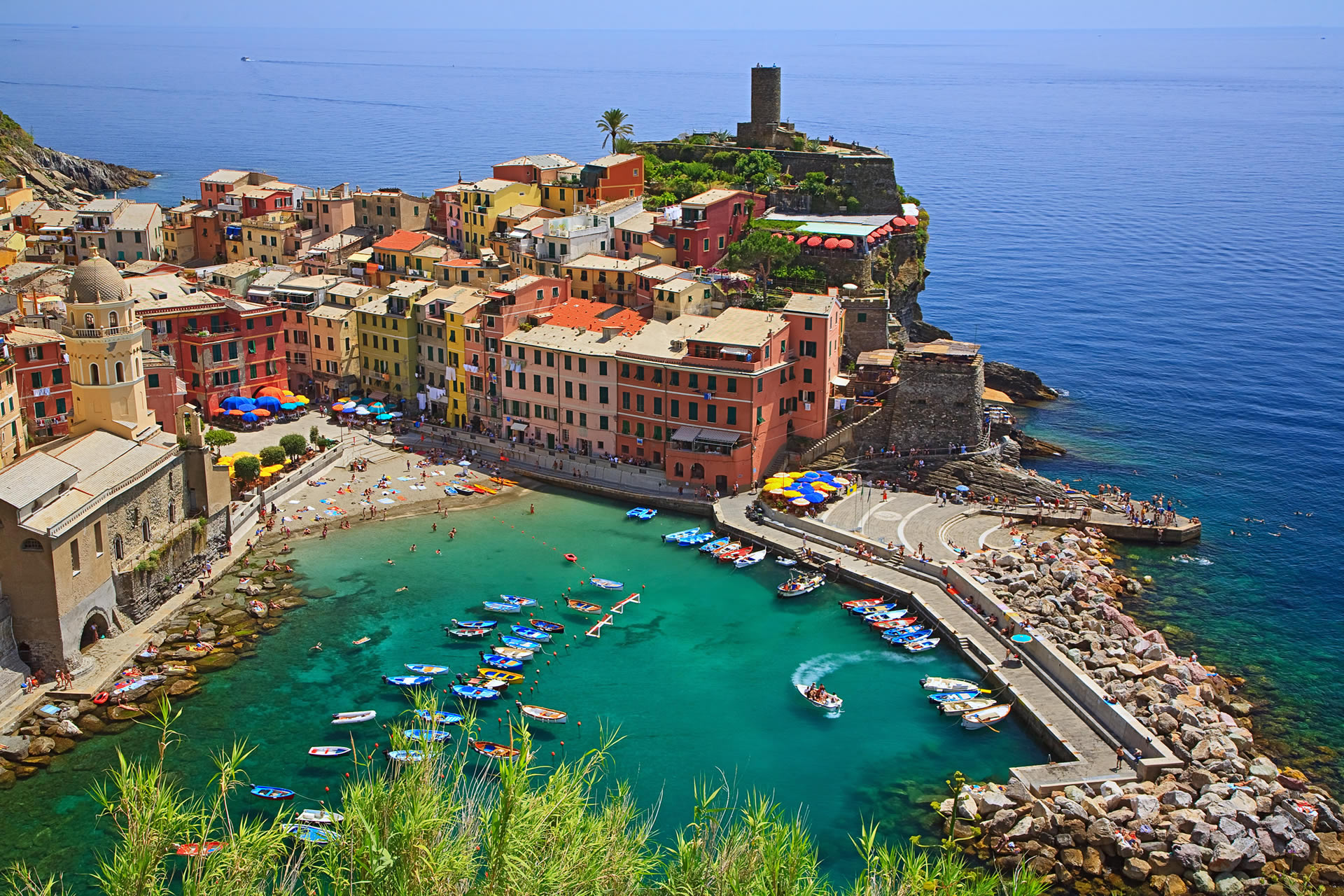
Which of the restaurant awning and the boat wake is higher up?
the restaurant awning

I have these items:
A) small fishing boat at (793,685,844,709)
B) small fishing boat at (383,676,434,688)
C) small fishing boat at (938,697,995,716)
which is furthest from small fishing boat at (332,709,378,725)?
small fishing boat at (938,697,995,716)

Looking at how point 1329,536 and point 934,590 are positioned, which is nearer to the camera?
point 934,590

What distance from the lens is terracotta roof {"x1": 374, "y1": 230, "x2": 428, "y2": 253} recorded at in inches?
3339

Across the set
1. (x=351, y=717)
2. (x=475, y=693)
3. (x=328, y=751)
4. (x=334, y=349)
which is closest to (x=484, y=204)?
(x=334, y=349)

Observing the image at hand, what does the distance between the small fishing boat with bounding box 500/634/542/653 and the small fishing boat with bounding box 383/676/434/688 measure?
3807 millimetres

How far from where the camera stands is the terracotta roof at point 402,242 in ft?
278

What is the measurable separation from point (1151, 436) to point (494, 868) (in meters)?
62.8

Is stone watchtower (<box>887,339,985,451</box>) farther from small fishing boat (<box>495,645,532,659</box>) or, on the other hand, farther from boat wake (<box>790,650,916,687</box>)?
small fishing boat (<box>495,645,532,659</box>)

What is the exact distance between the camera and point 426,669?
4903cm

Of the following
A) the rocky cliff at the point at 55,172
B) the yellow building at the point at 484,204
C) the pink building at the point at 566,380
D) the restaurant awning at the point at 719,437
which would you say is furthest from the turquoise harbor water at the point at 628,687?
the rocky cliff at the point at 55,172

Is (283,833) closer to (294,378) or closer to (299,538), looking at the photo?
(299,538)

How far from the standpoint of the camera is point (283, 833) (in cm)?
2798

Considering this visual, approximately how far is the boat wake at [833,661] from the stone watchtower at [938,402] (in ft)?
63.8

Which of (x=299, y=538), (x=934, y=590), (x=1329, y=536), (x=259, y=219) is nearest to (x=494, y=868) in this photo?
(x=934, y=590)
